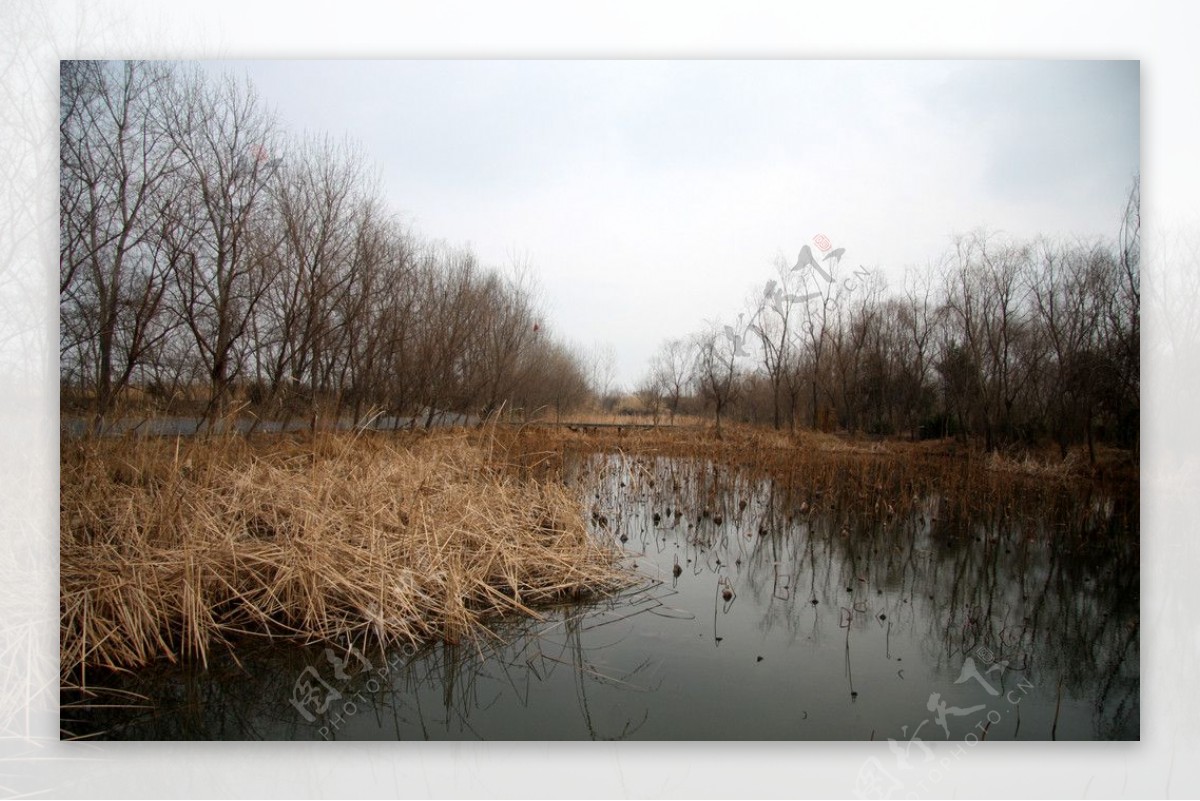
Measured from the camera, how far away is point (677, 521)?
12.3ft

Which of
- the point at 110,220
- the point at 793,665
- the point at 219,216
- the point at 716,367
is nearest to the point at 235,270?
the point at 219,216

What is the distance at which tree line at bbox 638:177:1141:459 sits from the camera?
2.44 metres

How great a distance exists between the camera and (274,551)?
97.7 inches

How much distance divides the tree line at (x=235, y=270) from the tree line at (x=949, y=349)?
2.70ft

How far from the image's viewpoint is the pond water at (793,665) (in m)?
2.15

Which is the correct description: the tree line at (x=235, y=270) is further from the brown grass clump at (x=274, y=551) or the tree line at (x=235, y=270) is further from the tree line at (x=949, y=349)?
the tree line at (x=949, y=349)

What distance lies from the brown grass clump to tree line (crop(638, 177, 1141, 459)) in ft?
3.46

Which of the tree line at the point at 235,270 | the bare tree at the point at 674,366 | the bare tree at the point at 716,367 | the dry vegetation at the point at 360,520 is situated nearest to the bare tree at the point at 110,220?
the tree line at the point at 235,270

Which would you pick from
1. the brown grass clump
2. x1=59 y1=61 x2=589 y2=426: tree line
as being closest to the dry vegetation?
the brown grass clump

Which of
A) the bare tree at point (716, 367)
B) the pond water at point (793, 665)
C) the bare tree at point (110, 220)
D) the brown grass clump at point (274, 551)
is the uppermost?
the bare tree at point (110, 220)

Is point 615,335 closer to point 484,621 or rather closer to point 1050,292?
point 484,621

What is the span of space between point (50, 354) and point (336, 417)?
1.00m

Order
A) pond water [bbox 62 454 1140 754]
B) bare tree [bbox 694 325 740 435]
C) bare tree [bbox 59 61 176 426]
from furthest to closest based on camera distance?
bare tree [bbox 694 325 740 435] → bare tree [bbox 59 61 176 426] → pond water [bbox 62 454 1140 754]

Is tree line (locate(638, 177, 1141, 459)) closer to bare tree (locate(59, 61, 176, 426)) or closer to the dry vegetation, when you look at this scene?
the dry vegetation
